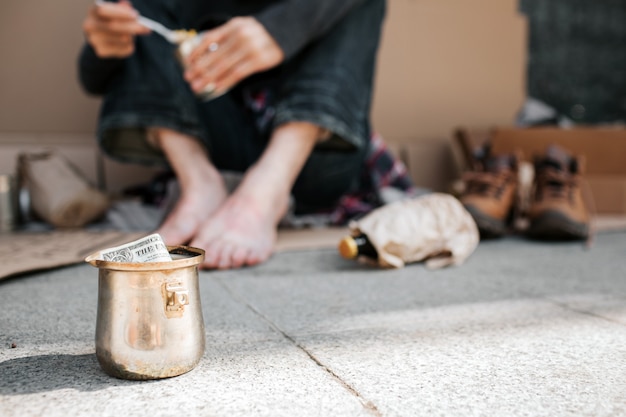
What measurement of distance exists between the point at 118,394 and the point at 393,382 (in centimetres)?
22

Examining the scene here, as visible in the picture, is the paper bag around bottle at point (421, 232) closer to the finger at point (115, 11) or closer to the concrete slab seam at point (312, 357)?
the concrete slab seam at point (312, 357)

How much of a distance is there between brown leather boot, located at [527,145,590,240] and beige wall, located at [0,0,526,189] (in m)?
0.82

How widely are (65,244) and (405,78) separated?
159cm

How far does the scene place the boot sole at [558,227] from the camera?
125cm

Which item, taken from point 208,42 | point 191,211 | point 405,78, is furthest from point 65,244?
point 405,78

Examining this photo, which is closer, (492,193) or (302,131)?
(302,131)

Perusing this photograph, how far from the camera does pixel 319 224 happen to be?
1485mm

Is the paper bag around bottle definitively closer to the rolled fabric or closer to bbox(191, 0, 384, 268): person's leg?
→ bbox(191, 0, 384, 268): person's leg

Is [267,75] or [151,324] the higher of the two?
[267,75]

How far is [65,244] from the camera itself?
1.11 meters

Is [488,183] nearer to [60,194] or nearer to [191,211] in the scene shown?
[191,211]

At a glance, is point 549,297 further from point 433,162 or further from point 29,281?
point 433,162

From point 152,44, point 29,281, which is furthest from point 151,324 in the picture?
point 152,44

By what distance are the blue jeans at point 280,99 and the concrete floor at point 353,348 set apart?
0.34 meters
